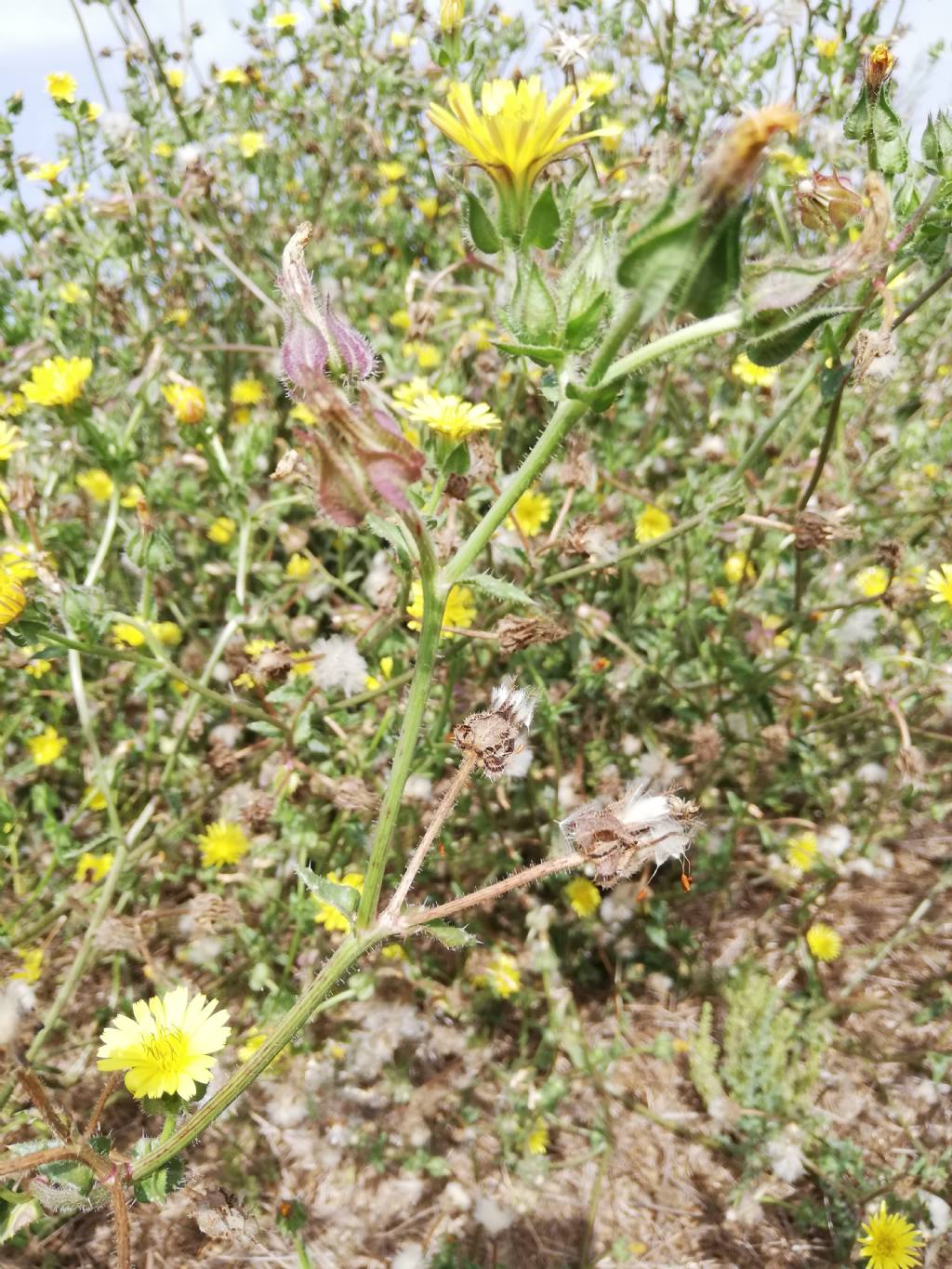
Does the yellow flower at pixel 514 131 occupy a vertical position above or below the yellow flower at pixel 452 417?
above

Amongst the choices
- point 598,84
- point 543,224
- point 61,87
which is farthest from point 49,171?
point 543,224

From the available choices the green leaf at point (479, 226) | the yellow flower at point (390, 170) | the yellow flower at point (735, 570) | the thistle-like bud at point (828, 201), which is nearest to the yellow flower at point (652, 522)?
the yellow flower at point (735, 570)

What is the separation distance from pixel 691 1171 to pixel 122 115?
4079mm

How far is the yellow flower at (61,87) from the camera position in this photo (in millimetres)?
3027

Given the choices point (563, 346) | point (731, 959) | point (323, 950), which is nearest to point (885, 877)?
point (731, 959)

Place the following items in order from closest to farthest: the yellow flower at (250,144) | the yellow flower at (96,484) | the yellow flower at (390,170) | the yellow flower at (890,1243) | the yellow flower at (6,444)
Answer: the yellow flower at (890,1243) → the yellow flower at (6,444) → the yellow flower at (96,484) → the yellow flower at (250,144) → the yellow flower at (390,170)

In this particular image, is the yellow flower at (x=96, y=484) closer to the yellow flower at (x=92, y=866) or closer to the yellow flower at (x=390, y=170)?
the yellow flower at (x=92, y=866)

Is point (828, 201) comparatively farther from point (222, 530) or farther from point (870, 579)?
point (222, 530)

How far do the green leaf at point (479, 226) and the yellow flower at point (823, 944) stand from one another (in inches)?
88.0

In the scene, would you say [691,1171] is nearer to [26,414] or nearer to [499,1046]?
[499,1046]

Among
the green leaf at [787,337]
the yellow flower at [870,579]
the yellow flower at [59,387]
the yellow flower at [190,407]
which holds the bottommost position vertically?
the yellow flower at [870,579]

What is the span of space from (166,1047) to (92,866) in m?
1.28

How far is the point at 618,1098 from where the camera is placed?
2209 millimetres

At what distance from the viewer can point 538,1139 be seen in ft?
6.67
